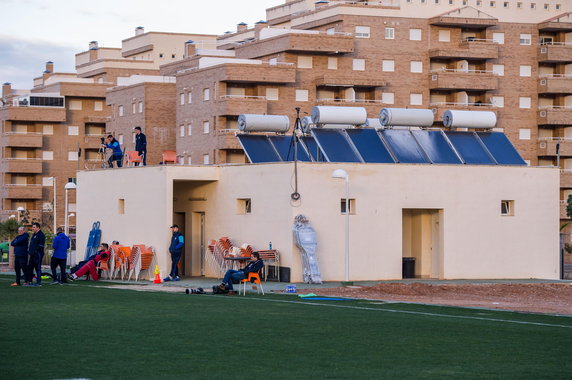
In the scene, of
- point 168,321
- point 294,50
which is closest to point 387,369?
point 168,321

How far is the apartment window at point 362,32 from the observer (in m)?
94.6

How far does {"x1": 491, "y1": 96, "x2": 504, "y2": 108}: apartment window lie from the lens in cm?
9756

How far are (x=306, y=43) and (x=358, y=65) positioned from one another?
5313mm

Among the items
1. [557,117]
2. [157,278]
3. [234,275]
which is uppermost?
[557,117]

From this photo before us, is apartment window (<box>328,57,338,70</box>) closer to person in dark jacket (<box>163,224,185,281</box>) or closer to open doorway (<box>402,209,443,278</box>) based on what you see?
open doorway (<box>402,209,443,278</box>)

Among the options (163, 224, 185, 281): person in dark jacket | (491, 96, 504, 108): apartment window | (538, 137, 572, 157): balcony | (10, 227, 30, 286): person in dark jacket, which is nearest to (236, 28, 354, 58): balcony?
(491, 96, 504, 108): apartment window

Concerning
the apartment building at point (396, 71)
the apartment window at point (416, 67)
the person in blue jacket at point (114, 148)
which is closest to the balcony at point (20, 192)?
the apartment building at point (396, 71)

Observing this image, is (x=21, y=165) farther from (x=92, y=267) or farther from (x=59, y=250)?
(x=59, y=250)

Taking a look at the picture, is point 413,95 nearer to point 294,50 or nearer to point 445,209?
point 294,50

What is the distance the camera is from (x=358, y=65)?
3716 inches

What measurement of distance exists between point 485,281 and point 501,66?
210 feet

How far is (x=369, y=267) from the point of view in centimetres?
3662

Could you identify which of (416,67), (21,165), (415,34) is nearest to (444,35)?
(415,34)

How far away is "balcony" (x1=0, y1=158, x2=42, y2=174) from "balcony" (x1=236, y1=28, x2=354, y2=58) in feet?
97.0
